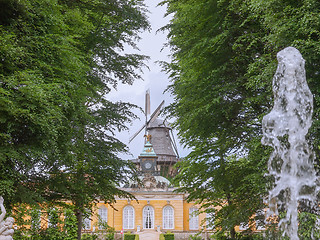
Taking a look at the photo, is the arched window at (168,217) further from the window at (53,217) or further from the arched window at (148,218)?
the window at (53,217)

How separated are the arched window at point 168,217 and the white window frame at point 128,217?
118 inches

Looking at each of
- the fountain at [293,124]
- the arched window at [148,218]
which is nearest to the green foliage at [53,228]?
the fountain at [293,124]

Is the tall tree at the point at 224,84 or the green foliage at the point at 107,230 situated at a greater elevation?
the tall tree at the point at 224,84

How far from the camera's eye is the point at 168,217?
40.4m

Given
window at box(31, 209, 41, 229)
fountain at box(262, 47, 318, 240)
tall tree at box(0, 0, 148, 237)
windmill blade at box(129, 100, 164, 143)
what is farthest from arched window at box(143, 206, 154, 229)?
fountain at box(262, 47, 318, 240)

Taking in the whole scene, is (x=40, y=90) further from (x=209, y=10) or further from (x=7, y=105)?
(x=209, y=10)

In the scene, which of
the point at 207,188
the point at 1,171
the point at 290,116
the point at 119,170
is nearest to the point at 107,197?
the point at 119,170

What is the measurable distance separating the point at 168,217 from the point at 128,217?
3879mm

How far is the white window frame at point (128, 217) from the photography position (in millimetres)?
40469

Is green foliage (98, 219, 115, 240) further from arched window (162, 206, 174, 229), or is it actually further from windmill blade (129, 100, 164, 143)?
windmill blade (129, 100, 164, 143)

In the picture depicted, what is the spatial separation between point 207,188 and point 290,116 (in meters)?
7.92

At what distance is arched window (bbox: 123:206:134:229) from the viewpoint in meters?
40.5

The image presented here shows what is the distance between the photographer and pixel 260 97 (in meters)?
10.9

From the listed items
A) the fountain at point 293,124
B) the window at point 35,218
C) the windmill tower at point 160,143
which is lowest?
the window at point 35,218
